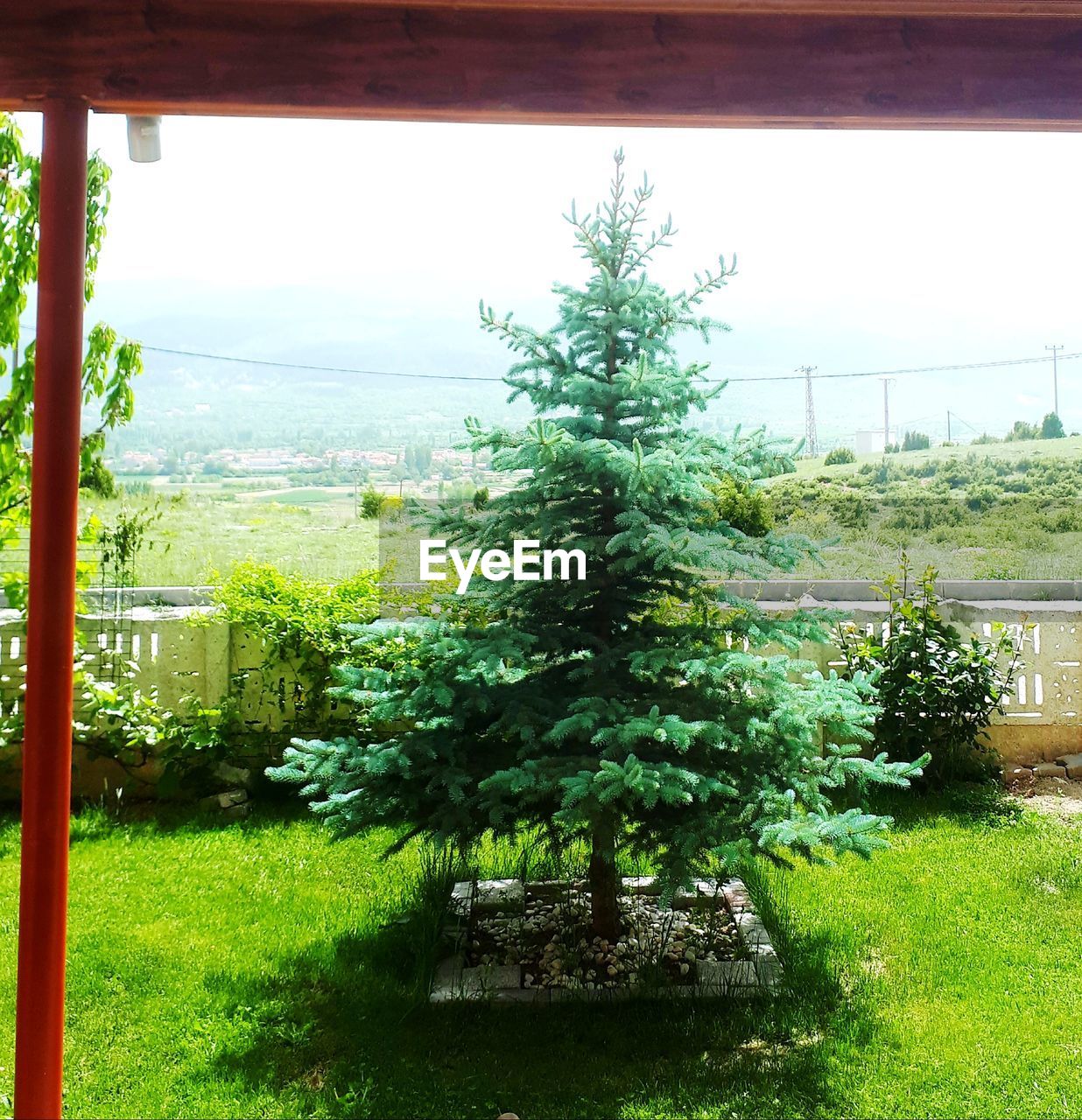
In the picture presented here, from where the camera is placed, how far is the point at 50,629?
1.95 m

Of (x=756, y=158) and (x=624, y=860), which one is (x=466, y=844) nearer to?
(x=624, y=860)

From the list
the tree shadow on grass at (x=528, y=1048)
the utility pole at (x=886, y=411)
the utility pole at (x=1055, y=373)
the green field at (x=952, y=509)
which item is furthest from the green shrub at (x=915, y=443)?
the tree shadow on grass at (x=528, y=1048)

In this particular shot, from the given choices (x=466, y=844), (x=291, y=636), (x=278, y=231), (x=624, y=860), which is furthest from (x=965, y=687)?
(x=278, y=231)

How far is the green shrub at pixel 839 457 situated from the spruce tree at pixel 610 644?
336 inches

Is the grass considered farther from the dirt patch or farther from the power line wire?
the dirt patch

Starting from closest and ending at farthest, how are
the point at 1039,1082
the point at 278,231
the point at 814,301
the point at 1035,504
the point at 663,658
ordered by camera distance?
the point at 1039,1082
the point at 663,658
the point at 1035,504
the point at 814,301
the point at 278,231

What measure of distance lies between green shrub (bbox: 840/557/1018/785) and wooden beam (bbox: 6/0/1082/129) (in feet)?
→ 8.46

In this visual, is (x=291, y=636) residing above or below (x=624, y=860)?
above

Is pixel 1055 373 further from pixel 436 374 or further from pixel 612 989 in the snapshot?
pixel 612 989

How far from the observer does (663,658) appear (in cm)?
257

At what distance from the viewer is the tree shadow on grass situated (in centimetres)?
224

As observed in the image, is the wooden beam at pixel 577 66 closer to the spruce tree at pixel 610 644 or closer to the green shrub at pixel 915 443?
the spruce tree at pixel 610 644

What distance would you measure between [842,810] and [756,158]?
1158cm

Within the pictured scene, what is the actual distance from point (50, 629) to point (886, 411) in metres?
10.6
